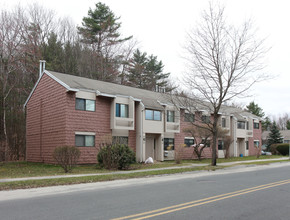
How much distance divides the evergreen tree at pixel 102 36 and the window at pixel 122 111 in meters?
14.5

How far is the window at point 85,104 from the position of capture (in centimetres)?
2369

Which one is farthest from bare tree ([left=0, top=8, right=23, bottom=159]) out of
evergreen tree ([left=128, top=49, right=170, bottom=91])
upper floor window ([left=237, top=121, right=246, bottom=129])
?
upper floor window ([left=237, top=121, right=246, bottom=129])

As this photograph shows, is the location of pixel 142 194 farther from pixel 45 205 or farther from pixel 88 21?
pixel 88 21

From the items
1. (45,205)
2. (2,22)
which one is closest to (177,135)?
(2,22)

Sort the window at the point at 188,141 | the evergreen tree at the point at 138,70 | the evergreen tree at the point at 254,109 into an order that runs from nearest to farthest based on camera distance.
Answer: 1. the window at the point at 188,141
2. the evergreen tree at the point at 138,70
3. the evergreen tree at the point at 254,109

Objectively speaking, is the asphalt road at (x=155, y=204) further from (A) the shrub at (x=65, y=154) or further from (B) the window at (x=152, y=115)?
(B) the window at (x=152, y=115)

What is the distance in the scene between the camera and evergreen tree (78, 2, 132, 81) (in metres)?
40.4

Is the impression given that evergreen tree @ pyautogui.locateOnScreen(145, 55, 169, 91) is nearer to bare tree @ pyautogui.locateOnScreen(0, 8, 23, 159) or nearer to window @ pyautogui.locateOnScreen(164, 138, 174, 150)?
window @ pyautogui.locateOnScreen(164, 138, 174, 150)

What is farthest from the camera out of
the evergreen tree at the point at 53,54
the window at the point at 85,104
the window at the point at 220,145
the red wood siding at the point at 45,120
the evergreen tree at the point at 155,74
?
the evergreen tree at the point at 155,74

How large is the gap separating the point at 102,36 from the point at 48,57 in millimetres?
9883

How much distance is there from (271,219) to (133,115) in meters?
19.7

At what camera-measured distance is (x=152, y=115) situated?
92.6 feet

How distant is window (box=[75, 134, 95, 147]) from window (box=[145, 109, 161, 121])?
223 inches

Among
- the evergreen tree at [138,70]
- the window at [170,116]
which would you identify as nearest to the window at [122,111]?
the window at [170,116]
